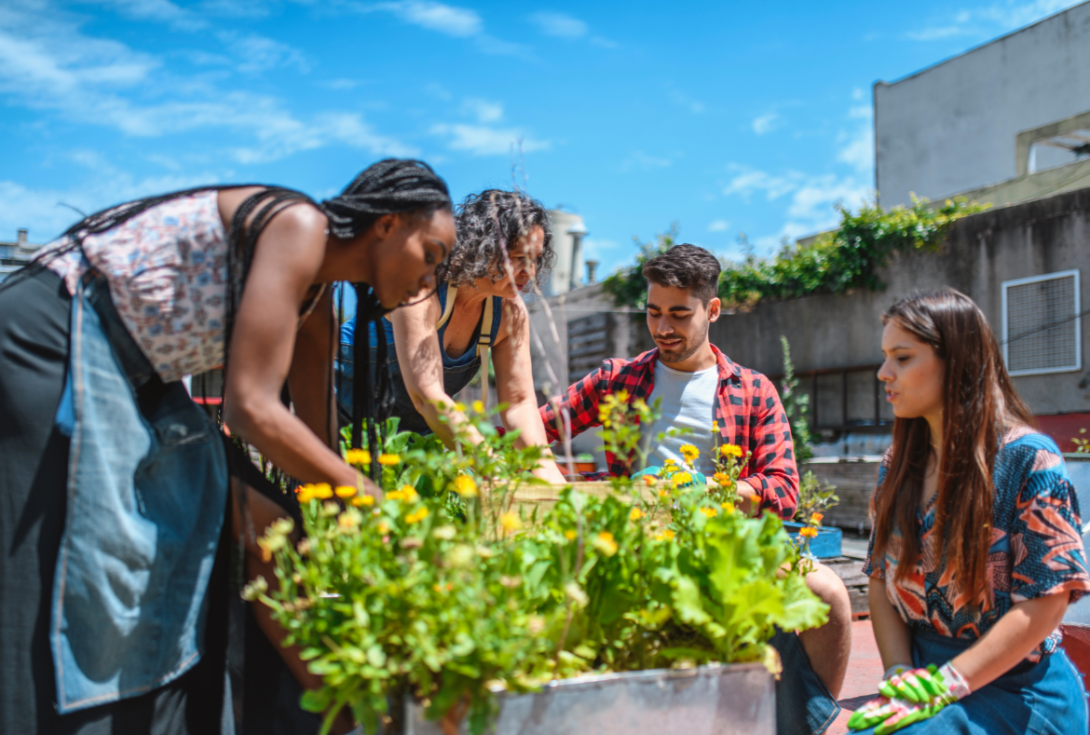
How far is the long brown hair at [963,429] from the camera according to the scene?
161cm

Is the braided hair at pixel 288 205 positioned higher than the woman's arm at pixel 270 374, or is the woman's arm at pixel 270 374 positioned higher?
the braided hair at pixel 288 205

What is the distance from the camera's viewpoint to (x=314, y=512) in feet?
4.13

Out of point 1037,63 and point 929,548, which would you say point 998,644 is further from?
point 1037,63

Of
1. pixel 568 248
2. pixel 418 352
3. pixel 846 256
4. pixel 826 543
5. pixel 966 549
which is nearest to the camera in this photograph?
pixel 966 549

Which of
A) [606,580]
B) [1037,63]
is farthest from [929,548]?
[1037,63]

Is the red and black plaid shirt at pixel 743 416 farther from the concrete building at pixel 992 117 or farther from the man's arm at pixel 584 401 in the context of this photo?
the concrete building at pixel 992 117

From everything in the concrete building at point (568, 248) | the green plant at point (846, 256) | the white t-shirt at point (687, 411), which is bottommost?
the white t-shirt at point (687, 411)

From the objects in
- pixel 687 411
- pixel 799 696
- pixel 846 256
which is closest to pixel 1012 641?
pixel 799 696

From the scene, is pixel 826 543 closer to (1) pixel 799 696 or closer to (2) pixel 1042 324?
(1) pixel 799 696

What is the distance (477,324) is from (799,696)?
4.62 feet

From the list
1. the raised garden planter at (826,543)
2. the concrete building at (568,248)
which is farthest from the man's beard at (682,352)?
the concrete building at (568,248)

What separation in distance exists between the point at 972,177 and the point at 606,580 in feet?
57.6

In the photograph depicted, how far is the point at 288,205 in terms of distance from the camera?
140 centimetres

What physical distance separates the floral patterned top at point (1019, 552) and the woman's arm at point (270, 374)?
1185 mm
